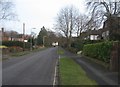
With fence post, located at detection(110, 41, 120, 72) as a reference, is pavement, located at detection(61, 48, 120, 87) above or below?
below

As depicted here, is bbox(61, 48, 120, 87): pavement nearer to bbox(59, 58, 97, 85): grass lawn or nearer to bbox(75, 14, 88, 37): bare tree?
bbox(59, 58, 97, 85): grass lawn

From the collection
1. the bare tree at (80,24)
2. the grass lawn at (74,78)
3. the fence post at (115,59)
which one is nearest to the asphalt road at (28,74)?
the grass lawn at (74,78)

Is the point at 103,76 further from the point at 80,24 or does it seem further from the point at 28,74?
the point at 80,24

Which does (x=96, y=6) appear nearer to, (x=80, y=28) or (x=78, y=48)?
(x=78, y=48)

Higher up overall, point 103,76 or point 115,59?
point 115,59

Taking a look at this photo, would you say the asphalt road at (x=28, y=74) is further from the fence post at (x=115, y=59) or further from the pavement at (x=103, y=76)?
the fence post at (x=115, y=59)

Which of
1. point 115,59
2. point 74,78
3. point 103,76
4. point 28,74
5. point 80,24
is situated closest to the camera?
point 74,78

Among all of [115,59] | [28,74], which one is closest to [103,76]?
[115,59]

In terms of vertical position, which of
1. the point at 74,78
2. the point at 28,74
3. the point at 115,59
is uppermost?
the point at 115,59

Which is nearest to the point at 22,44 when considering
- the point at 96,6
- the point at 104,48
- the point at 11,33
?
the point at 96,6

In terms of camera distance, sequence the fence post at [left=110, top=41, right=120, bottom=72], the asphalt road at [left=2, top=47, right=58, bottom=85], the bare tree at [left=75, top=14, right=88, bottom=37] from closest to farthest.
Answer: the asphalt road at [left=2, top=47, right=58, bottom=85]
the fence post at [left=110, top=41, right=120, bottom=72]
the bare tree at [left=75, top=14, right=88, bottom=37]

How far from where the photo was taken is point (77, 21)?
85.3 meters

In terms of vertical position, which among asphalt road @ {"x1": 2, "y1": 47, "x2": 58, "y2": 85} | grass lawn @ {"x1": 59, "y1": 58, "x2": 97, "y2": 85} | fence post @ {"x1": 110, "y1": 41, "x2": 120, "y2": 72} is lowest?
asphalt road @ {"x1": 2, "y1": 47, "x2": 58, "y2": 85}

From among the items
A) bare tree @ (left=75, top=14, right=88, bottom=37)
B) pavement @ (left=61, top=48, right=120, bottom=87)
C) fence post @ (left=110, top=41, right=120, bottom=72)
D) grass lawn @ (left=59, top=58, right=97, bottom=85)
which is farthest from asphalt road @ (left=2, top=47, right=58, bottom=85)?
bare tree @ (left=75, top=14, right=88, bottom=37)
